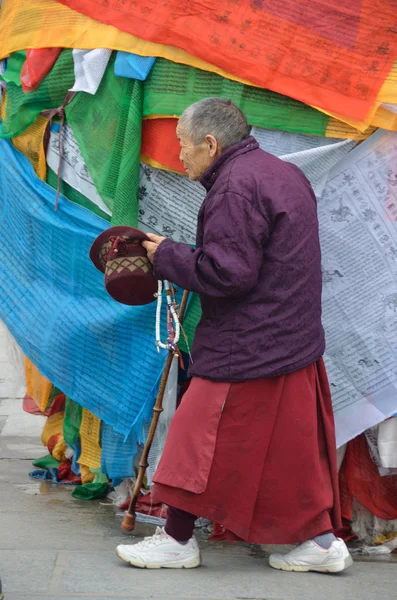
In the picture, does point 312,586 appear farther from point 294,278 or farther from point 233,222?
point 233,222

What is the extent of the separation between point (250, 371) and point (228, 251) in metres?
0.43

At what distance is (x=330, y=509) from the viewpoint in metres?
3.83

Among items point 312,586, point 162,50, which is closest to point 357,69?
point 162,50

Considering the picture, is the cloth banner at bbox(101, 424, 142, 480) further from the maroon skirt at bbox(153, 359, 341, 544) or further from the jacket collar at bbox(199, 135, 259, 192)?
the jacket collar at bbox(199, 135, 259, 192)

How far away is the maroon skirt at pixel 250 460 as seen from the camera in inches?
143

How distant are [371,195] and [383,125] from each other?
27 cm

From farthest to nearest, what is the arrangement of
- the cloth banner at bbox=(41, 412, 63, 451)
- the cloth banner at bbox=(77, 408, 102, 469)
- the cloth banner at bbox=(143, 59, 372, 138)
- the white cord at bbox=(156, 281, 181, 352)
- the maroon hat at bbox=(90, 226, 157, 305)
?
the cloth banner at bbox=(41, 412, 63, 451)
the cloth banner at bbox=(77, 408, 102, 469)
the cloth banner at bbox=(143, 59, 372, 138)
the white cord at bbox=(156, 281, 181, 352)
the maroon hat at bbox=(90, 226, 157, 305)

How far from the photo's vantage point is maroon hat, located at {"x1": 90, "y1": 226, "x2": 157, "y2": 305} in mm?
3744

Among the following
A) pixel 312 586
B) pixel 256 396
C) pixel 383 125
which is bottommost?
pixel 312 586

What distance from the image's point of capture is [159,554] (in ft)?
12.4

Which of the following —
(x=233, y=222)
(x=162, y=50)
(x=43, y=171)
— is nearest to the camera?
(x=233, y=222)

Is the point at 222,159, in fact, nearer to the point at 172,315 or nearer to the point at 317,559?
the point at 172,315

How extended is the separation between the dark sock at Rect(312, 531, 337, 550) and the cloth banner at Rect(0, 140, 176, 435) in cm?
90

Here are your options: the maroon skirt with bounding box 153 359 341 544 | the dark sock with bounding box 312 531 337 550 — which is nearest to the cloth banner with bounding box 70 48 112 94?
the maroon skirt with bounding box 153 359 341 544
